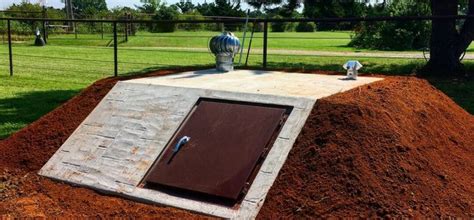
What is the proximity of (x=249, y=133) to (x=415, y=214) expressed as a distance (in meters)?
1.72

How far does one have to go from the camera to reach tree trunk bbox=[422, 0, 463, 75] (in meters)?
12.9

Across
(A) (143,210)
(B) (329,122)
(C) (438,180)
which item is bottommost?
(A) (143,210)

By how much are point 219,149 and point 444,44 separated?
32.9 feet

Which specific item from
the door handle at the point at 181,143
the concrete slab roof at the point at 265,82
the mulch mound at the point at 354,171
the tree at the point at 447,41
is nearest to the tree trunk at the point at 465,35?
the tree at the point at 447,41

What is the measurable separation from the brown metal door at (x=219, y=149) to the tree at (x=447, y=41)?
926 cm

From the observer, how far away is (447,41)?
13.0 metres

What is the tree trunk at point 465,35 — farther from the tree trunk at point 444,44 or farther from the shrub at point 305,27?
the shrub at point 305,27

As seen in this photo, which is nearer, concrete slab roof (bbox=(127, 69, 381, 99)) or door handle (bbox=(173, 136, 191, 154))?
door handle (bbox=(173, 136, 191, 154))

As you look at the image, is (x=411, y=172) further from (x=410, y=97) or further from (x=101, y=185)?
(x=101, y=185)

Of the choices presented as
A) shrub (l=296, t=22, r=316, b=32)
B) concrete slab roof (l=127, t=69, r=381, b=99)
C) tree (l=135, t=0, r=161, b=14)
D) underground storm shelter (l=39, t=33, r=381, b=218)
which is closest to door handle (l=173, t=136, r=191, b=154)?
underground storm shelter (l=39, t=33, r=381, b=218)

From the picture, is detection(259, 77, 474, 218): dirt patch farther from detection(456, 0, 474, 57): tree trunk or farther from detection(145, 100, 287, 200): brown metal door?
detection(456, 0, 474, 57): tree trunk

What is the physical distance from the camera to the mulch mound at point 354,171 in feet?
13.2

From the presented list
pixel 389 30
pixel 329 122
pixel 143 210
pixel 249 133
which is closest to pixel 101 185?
pixel 143 210

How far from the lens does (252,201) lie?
4.23 meters
